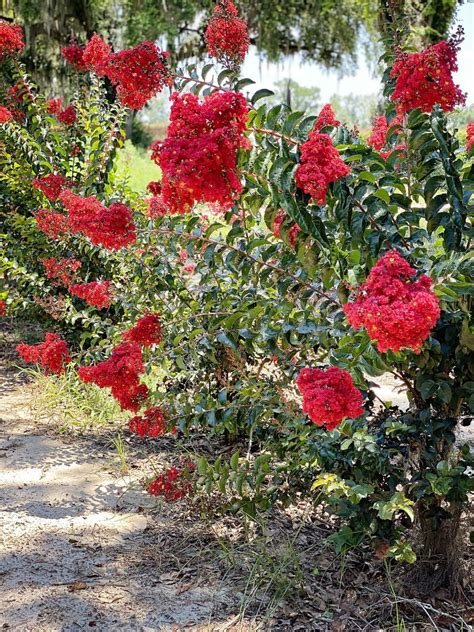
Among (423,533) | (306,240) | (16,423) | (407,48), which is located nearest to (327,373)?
(306,240)

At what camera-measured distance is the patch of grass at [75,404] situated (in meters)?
3.53

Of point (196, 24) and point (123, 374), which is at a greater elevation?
point (196, 24)

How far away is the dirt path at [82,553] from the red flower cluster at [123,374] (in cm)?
48

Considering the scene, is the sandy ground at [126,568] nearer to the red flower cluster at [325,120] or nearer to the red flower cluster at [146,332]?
the red flower cluster at [146,332]

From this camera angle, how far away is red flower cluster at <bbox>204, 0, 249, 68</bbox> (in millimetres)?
2020

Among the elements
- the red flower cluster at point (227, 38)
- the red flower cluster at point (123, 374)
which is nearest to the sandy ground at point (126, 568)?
the red flower cluster at point (123, 374)

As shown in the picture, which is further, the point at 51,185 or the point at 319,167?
the point at 51,185

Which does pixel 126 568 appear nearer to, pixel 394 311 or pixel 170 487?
pixel 170 487

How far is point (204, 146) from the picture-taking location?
1.69 m

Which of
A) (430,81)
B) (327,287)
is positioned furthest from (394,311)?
(430,81)

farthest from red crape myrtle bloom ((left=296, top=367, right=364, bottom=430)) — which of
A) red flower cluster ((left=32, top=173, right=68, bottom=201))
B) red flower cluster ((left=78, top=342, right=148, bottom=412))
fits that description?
red flower cluster ((left=32, top=173, right=68, bottom=201))

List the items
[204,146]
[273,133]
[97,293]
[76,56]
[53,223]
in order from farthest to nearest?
[76,56], [53,223], [97,293], [273,133], [204,146]

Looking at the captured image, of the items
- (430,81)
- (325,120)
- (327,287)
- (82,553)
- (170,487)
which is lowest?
(82,553)

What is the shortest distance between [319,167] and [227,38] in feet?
2.25
